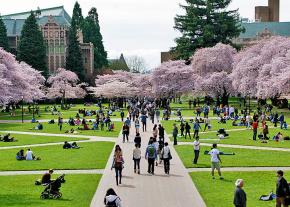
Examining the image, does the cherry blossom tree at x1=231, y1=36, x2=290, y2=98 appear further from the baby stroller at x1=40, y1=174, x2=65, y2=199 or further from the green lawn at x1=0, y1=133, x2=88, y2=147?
the baby stroller at x1=40, y1=174, x2=65, y2=199

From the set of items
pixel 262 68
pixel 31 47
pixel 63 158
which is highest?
pixel 31 47

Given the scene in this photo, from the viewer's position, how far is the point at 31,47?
10888 centimetres

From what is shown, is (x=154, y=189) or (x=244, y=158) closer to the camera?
(x=154, y=189)

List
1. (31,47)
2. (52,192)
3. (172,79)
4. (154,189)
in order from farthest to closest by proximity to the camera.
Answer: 1. (31,47)
2. (172,79)
3. (154,189)
4. (52,192)

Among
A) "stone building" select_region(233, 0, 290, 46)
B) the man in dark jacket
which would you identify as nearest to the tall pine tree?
"stone building" select_region(233, 0, 290, 46)

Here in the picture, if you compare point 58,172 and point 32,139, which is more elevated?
point 32,139

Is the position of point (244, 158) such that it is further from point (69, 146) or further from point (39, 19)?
point (39, 19)

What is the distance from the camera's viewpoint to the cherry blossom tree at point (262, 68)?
6788cm

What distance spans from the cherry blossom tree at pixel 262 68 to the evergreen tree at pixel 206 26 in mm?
14594

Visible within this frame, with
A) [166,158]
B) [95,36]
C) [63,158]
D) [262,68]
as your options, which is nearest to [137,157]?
[166,158]

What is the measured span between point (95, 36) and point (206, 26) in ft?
144

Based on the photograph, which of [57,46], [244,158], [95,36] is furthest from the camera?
[95,36]

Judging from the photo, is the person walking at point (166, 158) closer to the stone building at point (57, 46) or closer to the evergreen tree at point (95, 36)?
the stone building at point (57, 46)

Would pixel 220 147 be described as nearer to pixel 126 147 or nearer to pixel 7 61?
pixel 126 147
